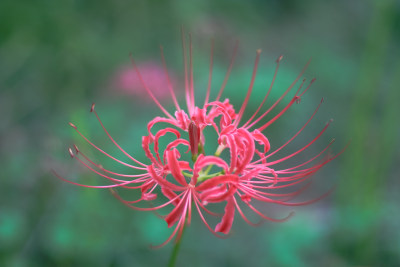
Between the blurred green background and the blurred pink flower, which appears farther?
the blurred pink flower

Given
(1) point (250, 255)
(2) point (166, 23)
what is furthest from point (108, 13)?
(1) point (250, 255)

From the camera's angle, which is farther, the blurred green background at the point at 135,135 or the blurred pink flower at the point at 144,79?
the blurred pink flower at the point at 144,79

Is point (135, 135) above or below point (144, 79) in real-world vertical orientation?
below

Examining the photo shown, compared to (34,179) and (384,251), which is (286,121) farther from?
(34,179)

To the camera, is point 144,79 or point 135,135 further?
point 144,79
